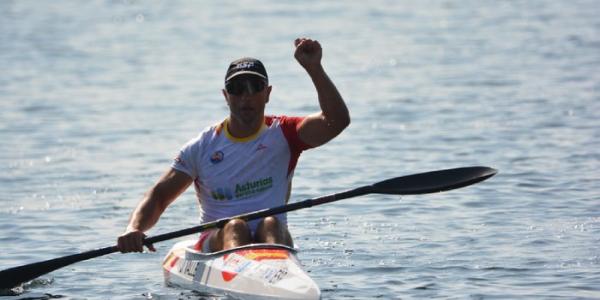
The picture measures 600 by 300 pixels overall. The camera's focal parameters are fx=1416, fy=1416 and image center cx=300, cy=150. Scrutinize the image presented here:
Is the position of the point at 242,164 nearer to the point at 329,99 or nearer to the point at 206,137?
the point at 206,137

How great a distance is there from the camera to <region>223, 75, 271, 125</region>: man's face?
34.0 ft

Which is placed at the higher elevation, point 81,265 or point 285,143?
point 285,143

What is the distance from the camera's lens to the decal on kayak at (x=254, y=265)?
9805mm

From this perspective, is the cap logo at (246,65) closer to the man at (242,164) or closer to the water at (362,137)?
the man at (242,164)

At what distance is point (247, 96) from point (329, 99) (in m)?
0.70

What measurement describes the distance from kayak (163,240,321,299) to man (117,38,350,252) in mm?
147

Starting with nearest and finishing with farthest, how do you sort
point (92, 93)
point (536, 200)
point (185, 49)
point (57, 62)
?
1. point (536, 200)
2. point (92, 93)
3. point (57, 62)
4. point (185, 49)

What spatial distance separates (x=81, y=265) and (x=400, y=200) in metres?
3.92

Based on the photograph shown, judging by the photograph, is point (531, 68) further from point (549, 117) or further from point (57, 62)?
point (57, 62)

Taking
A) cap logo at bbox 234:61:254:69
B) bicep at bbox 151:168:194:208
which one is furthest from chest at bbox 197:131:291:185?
cap logo at bbox 234:61:254:69

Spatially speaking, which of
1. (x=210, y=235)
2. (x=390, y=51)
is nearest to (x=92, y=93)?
(x=390, y=51)

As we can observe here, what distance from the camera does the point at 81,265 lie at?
482 inches

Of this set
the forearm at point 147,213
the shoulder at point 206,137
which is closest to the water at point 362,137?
the forearm at point 147,213

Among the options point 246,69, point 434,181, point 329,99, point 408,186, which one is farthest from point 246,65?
point 434,181
